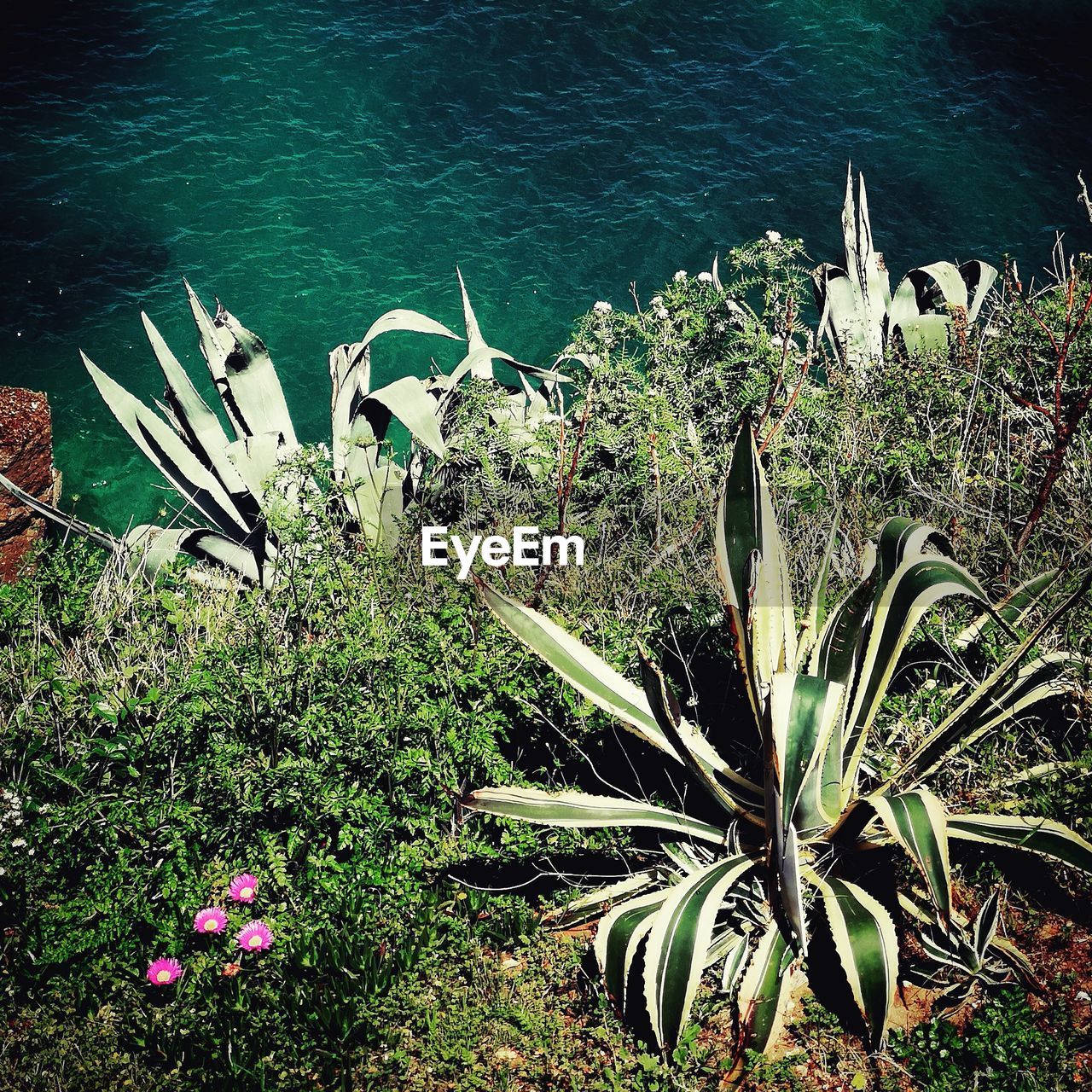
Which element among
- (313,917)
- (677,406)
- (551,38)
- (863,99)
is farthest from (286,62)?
(313,917)

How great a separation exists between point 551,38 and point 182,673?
1075cm

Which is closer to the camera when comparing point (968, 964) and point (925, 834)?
point (925, 834)

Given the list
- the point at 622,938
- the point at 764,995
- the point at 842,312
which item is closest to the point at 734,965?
the point at 764,995

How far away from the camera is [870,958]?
2557 millimetres

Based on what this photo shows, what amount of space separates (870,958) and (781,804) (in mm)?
419

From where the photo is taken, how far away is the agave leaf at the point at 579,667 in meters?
3.21

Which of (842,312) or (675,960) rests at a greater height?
(675,960)

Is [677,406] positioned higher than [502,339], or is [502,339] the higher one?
[677,406]

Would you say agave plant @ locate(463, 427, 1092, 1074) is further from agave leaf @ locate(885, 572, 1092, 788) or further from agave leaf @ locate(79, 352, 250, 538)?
agave leaf @ locate(79, 352, 250, 538)

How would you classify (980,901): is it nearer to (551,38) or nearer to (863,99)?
(863,99)

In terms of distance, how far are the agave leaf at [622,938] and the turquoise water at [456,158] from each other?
222 inches

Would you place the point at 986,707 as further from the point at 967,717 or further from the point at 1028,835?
the point at 1028,835

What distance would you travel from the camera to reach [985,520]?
171 inches

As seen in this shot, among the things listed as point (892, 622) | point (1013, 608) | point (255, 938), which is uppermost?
point (892, 622)
